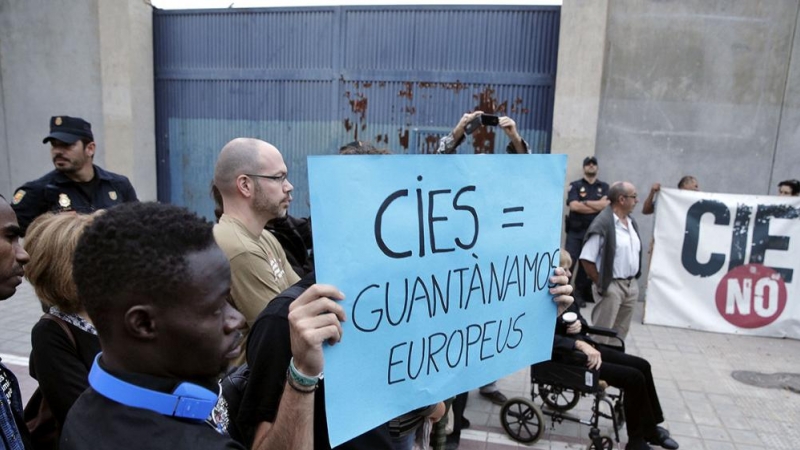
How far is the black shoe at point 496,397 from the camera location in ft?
15.6

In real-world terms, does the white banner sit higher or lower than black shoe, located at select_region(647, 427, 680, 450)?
higher

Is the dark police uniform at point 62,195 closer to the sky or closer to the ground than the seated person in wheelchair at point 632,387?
closer to the sky

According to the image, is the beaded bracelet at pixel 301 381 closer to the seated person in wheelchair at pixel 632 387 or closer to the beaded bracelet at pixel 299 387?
the beaded bracelet at pixel 299 387

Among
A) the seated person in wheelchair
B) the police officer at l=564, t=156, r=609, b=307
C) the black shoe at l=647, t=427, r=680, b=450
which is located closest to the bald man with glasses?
the seated person in wheelchair

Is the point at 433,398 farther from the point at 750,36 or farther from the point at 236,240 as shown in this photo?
the point at 750,36

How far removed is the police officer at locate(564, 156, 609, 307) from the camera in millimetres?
7562

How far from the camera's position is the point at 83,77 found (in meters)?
9.38

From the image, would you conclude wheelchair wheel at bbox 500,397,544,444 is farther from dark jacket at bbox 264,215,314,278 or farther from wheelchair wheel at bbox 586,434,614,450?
dark jacket at bbox 264,215,314,278

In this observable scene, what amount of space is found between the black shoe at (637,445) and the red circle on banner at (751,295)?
376 cm

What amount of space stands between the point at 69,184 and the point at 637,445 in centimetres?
446

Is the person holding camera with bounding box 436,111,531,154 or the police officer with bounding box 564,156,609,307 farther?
the police officer with bounding box 564,156,609,307

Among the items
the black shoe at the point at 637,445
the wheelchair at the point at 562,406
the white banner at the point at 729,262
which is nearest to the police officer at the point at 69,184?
the wheelchair at the point at 562,406

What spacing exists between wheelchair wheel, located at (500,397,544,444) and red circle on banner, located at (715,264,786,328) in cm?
401

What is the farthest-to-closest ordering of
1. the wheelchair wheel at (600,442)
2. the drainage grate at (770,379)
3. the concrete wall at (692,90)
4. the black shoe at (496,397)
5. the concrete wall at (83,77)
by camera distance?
1. the concrete wall at (83,77)
2. the concrete wall at (692,90)
3. the drainage grate at (770,379)
4. the black shoe at (496,397)
5. the wheelchair wheel at (600,442)
